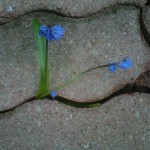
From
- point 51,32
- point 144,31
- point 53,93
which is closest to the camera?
point 51,32

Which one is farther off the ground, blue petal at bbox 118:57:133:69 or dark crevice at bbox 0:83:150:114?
blue petal at bbox 118:57:133:69

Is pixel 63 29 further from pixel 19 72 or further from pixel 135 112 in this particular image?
pixel 135 112

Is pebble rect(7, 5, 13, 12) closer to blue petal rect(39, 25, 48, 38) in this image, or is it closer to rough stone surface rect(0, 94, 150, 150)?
blue petal rect(39, 25, 48, 38)

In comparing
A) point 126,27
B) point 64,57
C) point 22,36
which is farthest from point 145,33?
point 22,36

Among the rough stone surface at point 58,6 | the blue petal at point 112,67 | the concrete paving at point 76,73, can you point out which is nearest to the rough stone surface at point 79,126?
the concrete paving at point 76,73

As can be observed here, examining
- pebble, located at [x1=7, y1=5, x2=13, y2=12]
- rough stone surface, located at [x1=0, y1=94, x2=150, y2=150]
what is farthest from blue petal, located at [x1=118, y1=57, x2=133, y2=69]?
pebble, located at [x1=7, y1=5, x2=13, y2=12]

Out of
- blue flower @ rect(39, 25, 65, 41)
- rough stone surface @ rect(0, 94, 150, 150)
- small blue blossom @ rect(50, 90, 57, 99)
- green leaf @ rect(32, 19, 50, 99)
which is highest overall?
blue flower @ rect(39, 25, 65, 41)

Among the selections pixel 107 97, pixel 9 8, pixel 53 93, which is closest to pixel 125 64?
pixel 107 97

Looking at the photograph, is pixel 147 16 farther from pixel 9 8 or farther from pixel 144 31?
pixel 9 8
